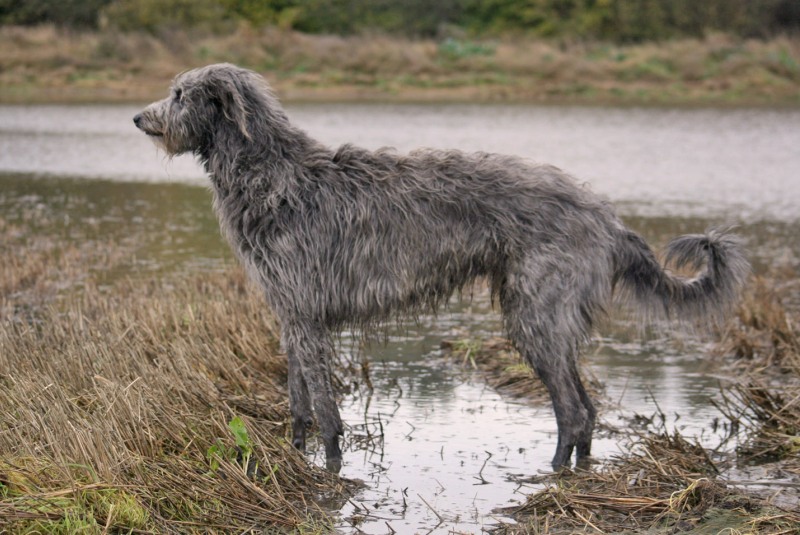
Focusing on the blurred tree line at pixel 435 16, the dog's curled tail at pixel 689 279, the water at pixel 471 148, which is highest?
the blurred tree line at pixel 435 16

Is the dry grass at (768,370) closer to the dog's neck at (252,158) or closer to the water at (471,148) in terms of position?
the water at (471,148)

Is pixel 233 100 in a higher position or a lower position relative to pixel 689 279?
higher

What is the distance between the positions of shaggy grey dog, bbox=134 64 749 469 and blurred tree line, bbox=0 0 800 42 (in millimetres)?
36170

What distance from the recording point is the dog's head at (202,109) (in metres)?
5.88

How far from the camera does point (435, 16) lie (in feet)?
149

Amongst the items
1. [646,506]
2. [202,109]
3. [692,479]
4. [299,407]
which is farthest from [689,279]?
[202,109]

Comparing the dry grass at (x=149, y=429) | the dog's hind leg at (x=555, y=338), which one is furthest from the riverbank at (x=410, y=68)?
the dog's hind leg at (x=555, y=338)

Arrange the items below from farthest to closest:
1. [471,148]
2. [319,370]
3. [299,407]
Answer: [471,148] → [299,407] → [319,370]

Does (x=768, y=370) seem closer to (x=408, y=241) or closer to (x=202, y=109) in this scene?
(x=408, y=241)

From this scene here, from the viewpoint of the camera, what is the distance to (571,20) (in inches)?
1725

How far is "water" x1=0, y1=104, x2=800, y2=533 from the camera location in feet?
19.6

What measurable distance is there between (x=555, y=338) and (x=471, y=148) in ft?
53.0

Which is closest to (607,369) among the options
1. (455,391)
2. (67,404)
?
(455,391)

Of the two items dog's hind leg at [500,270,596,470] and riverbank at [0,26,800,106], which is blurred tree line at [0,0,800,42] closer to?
riverbank at [0,26,800,106]
